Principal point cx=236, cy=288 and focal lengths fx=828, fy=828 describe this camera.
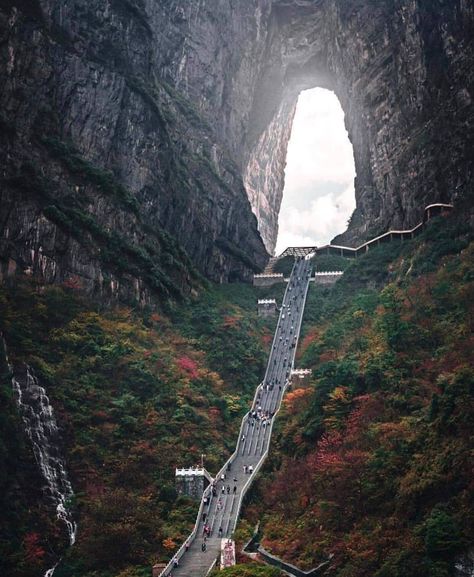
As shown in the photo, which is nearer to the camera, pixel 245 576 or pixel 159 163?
pixel 245 576

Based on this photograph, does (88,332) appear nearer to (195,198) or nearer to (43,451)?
(43,451)

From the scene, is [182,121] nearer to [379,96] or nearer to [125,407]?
[379,96]

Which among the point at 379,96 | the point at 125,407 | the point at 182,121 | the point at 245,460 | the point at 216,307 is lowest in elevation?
the point at 245,460

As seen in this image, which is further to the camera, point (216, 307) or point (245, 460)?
point (216, 307)

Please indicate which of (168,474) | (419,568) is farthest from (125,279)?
(419,568)

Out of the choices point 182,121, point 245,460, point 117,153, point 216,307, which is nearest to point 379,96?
point 182,121
